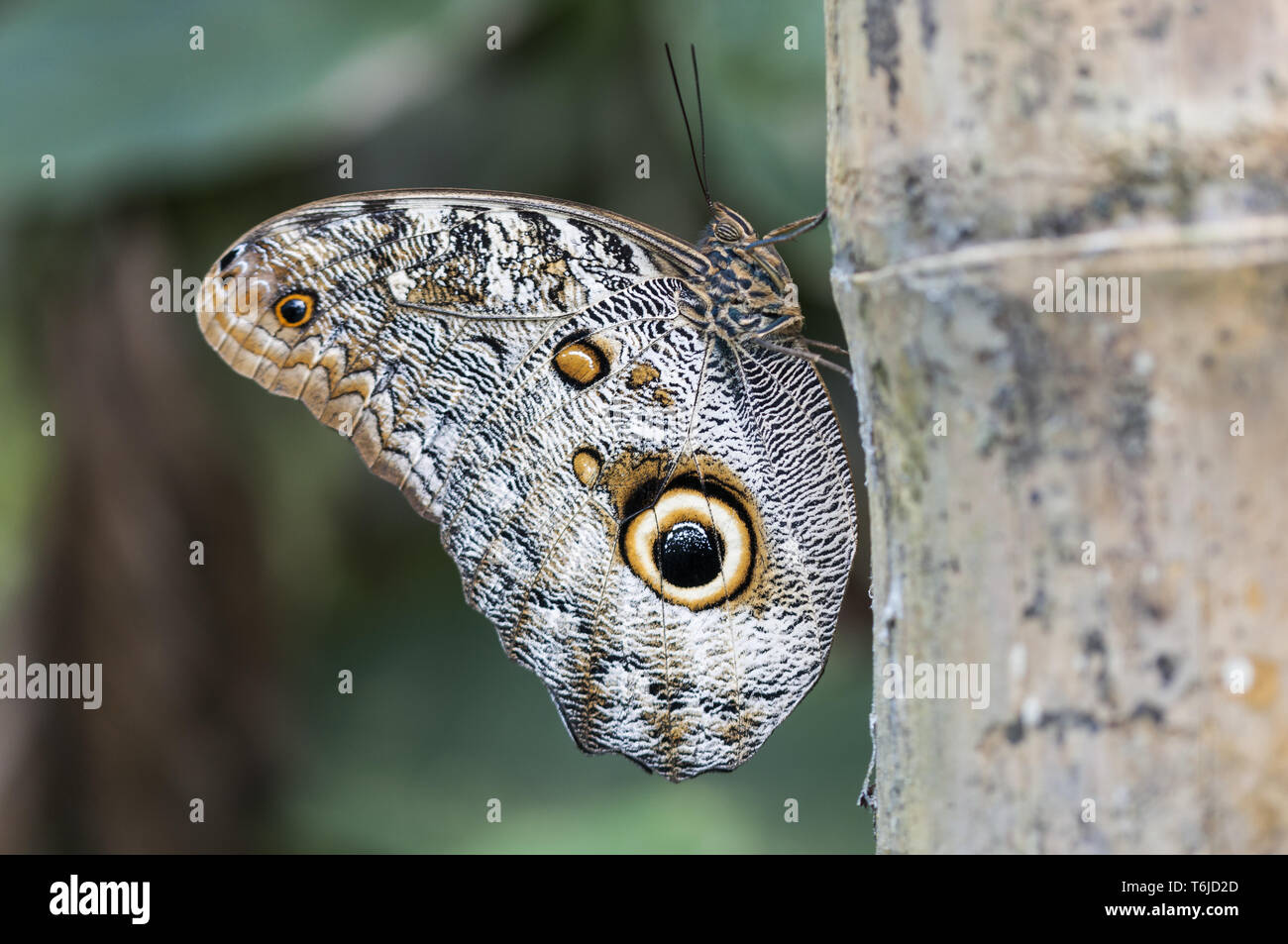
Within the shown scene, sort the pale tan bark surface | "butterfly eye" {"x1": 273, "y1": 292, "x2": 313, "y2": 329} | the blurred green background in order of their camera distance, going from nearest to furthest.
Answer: the pale tan bark surface < "butterfly eye" {"x1": 273, "y1": 292, "x2": 313, "y2": 329} < the blurred green background

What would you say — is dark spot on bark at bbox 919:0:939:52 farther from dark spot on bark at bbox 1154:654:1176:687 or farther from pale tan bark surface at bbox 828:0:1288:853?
dark spot on bark at bbox 1154:654:1176:687

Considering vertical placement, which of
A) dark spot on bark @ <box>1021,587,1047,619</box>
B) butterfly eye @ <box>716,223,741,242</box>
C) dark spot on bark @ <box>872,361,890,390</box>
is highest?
butterfly eye @ <box>716,223,741,242</box>

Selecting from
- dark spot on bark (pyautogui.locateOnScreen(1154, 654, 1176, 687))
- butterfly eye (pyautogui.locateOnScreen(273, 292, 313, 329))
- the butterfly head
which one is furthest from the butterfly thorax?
dark spot on bark (pyautogui.locateOnScreen(1154, 654, 1176, 687))

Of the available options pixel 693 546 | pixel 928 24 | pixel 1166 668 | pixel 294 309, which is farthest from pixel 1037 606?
pixel 294 309

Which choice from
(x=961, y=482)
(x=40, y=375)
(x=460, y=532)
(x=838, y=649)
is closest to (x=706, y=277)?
(x=460, y=532)

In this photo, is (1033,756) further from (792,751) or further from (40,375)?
(40,375)

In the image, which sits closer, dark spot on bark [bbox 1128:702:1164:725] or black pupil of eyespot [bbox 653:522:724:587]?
dark spot on bark [bbox 1128:702:1164:725]

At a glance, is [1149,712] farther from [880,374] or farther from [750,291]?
[750,291]
